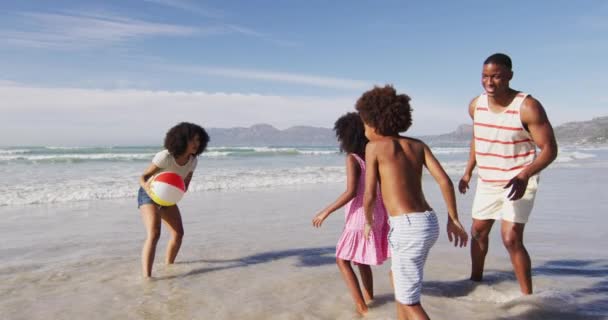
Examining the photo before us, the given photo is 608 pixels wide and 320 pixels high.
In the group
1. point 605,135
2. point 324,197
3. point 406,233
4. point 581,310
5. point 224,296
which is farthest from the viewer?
point 605,135

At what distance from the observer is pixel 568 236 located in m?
7.26

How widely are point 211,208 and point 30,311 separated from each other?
6164 mm

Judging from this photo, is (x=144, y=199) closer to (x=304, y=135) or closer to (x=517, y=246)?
(x=517, y=246)

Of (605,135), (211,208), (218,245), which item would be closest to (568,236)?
(218,245)

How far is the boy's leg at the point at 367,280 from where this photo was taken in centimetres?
416

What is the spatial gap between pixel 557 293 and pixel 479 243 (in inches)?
31.7

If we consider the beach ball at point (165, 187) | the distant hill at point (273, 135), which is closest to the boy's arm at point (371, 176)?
the beach ball at point (165, 187)

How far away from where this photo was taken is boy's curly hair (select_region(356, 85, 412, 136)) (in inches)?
124

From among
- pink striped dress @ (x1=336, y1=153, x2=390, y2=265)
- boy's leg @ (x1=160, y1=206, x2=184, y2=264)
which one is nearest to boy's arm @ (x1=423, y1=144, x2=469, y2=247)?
pink striped dress @ (x1=336, y1=153, x2=390, y2=265)

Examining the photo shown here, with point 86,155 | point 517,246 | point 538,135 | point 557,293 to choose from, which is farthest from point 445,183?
point 86,155

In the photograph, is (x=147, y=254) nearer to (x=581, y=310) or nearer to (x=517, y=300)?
(x=517, y=300)

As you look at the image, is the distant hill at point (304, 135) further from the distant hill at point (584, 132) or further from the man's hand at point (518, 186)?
the man's hand at point (518, 186)

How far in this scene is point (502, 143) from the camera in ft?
13.2

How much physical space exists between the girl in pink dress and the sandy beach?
0.43 m
